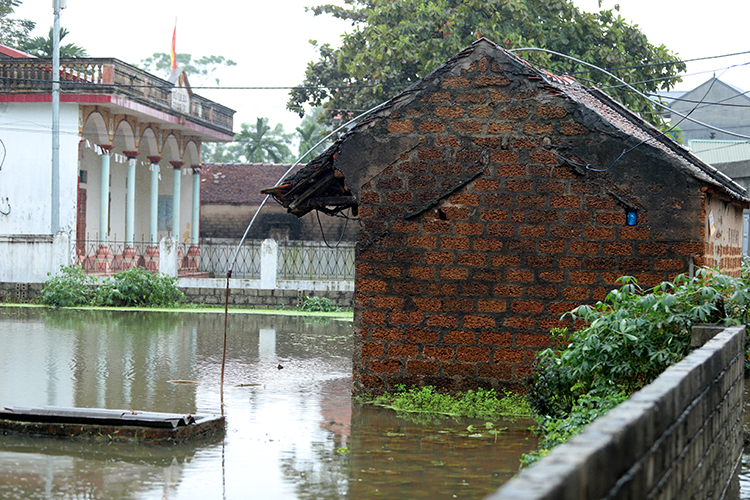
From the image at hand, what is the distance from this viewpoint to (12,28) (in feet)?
Result: 129

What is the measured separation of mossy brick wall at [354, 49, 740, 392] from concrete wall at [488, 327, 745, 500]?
230 cm

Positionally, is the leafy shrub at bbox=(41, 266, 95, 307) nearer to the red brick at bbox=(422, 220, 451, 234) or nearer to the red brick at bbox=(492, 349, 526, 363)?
the red brick at bbox=(422, 220, 451, 234)

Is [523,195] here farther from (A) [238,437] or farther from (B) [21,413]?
(B) [21,413]

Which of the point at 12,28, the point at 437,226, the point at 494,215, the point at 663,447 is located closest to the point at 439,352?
the point at 437,226

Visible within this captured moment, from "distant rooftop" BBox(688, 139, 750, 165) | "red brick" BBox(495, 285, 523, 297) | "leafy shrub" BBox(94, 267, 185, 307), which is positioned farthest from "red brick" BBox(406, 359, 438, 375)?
"distant rooftop" BBox(688, 139, 750, 165)

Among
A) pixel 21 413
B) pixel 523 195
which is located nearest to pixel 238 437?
pixel 21 413

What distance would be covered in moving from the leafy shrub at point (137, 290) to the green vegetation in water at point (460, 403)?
14.7m

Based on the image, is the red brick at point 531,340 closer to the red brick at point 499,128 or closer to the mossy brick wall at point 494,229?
the mossy brick wall at point 494,229

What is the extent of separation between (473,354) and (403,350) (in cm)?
74

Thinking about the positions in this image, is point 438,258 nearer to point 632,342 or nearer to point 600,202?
point 600,202

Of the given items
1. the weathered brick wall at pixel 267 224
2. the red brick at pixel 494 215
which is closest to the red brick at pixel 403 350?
the red brick at pixel 494 215

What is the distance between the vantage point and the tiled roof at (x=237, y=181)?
35188 mm

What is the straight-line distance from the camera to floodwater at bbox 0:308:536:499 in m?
6.18

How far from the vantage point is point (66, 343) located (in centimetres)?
1473
